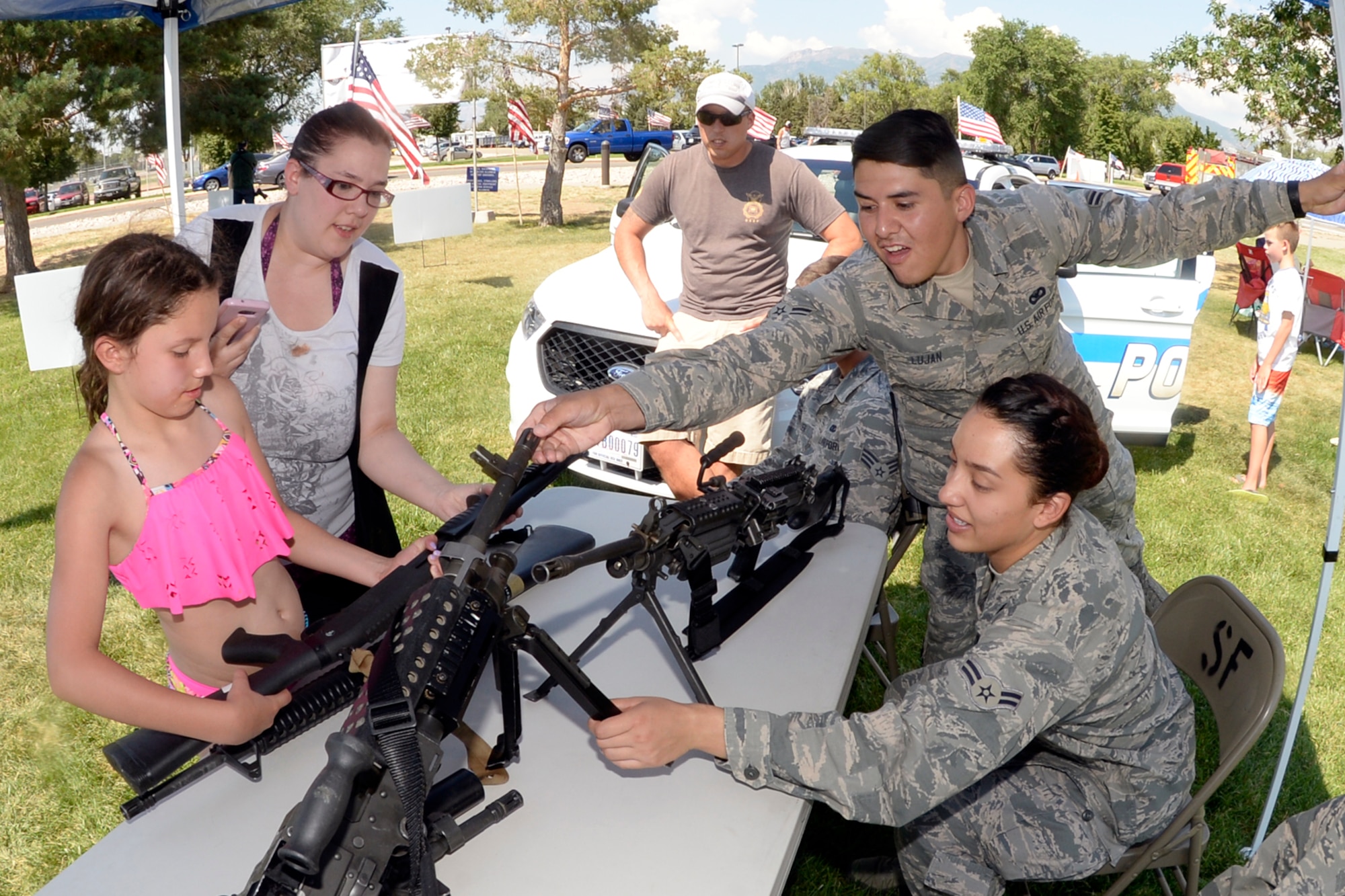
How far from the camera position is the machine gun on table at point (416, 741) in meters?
1.24

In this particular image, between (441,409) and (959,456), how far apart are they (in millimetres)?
5920

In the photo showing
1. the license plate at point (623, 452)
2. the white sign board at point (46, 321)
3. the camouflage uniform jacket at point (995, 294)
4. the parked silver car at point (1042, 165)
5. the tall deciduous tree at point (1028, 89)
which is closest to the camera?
the camouflage uniform jacket at point (995, 294)

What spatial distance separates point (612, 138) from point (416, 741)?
3613 centimetres

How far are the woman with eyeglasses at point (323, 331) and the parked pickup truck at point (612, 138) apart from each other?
111 feet

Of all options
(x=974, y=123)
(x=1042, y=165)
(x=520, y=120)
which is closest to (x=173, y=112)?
(x=974, y=123)

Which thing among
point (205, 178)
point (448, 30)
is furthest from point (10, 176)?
point (205, 178)

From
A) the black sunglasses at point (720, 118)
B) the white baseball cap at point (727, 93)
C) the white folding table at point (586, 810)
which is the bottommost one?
the white folding table at point (586, 810)

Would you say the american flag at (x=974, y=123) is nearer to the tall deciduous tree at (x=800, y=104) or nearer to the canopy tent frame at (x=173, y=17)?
the canopy tent frame at (x=173, y=17)

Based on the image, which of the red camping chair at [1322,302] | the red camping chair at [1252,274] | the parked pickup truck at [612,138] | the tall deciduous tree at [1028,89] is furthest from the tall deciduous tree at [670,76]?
the tall deciduous tree at [1028,89]

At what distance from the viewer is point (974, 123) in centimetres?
1588

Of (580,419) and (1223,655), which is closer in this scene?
(580,419)

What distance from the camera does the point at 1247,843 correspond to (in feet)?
10.8

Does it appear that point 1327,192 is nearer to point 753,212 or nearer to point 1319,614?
point 1319,614

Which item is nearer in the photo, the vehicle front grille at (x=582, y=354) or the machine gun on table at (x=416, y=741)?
the machine gun on table at (x=416, y=741)
